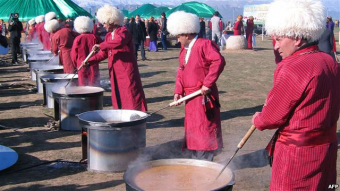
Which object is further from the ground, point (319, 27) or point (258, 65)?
point (319, 27)

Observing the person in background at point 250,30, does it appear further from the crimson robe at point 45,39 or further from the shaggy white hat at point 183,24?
the shaggy white hat at point 183,24

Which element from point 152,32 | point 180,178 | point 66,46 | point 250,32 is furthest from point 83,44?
point 250,32

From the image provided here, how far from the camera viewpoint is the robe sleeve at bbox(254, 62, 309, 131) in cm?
254

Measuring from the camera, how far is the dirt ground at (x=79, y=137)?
5191mm

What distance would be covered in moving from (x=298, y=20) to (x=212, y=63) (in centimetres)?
228

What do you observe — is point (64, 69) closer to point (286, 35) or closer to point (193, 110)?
point (193, 110)

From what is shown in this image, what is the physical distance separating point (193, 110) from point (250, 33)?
65.8 ft

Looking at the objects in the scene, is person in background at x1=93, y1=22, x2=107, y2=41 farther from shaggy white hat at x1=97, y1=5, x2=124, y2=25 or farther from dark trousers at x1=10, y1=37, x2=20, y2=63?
shaggy white hat at x1=97, y1=5, x2=124, y2=25

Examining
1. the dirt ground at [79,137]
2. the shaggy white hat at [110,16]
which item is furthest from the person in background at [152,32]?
the shaggy white hat at [110,16]

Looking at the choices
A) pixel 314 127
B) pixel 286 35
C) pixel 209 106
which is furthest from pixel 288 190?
pixel 209 106

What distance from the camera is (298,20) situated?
257cm

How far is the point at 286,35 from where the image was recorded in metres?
2.62

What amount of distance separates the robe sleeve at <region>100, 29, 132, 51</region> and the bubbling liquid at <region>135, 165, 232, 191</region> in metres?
3.40

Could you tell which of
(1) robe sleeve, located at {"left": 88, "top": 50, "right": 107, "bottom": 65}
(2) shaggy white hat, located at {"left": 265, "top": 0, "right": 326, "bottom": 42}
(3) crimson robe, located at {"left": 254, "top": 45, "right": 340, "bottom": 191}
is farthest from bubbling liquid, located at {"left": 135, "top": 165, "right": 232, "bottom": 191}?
(1) robe sleeve, located at {"left": 88, "top": 50, "right": 107, "bottom": 65}
